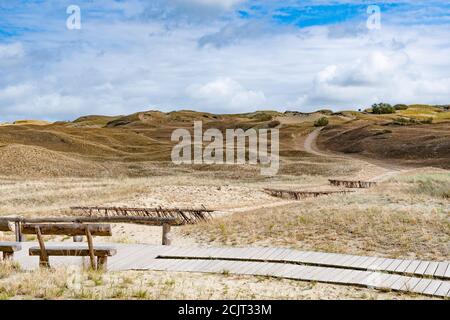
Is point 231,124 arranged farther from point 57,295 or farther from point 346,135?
point 57,295

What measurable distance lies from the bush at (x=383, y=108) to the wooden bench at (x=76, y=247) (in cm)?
12127

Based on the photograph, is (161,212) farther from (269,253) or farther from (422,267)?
(422,267)

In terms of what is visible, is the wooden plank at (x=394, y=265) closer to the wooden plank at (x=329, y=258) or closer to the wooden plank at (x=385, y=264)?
the wooden plank at (x=385, y=264)

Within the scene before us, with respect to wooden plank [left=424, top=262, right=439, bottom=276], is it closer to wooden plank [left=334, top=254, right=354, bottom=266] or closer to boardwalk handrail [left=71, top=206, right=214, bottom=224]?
wooden plank [left=334, top=254, right=354, bottom=266]

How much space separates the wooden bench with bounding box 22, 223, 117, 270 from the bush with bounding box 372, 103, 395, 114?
12127 centimetres

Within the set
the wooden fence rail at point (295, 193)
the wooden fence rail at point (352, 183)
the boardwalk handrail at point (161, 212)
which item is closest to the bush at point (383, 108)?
A: the wooden fence rail at point (352, 183)

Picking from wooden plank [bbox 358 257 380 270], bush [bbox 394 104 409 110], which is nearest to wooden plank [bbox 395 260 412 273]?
wooden plank [bbox 358 257 380 270]

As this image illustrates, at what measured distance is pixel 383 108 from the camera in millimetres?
129000

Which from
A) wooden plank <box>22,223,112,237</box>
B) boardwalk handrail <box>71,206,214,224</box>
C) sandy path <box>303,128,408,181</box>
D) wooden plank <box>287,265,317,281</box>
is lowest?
sandy path <box>303,128,408,181</box>

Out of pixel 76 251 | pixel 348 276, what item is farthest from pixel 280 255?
pixel 76 251

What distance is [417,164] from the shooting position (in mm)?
56375

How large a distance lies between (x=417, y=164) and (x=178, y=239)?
4407cm

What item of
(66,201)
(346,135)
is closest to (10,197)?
(66,201)

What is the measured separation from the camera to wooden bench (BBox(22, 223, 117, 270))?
35.9ft
